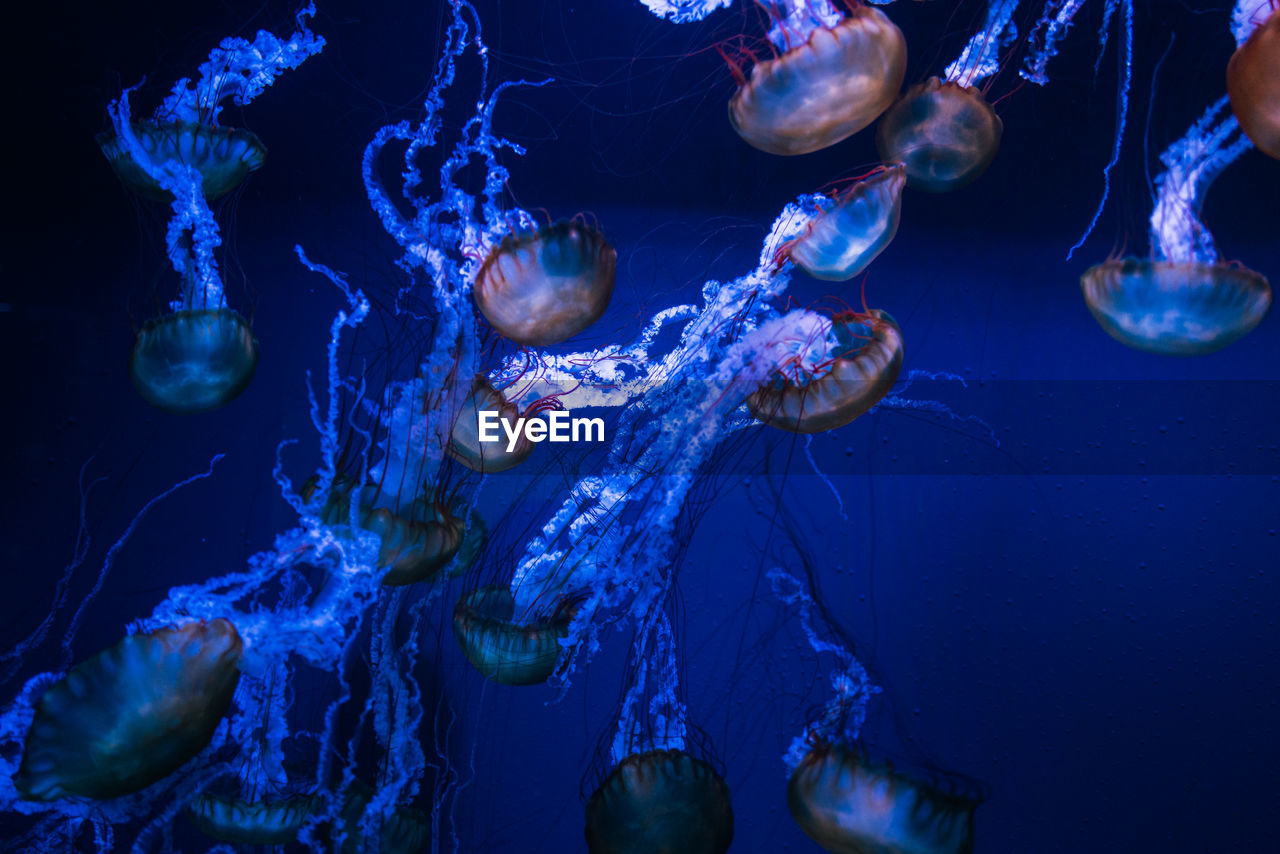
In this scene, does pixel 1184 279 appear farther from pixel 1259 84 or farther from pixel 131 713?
pixel 131 713

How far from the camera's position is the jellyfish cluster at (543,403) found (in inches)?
70.3

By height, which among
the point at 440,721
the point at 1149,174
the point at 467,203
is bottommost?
the point at 440,721

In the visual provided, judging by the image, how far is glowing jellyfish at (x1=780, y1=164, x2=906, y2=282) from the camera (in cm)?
192

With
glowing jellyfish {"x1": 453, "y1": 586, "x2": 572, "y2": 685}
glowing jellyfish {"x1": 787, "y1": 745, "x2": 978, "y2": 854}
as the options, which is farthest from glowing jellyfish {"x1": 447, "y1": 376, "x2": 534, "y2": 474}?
glowing jellyfish {"x1": 787, "y1": 745, "x2": 978, "y2": 854}

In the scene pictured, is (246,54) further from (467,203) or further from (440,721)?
(440,721)

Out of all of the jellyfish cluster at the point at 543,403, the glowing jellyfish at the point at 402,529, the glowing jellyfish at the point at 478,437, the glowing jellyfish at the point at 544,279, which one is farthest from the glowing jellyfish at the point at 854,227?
the glowing jellyfish at the point at 402,529

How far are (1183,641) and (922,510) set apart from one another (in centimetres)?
89

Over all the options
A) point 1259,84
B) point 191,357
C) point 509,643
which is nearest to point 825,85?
point 1259,84

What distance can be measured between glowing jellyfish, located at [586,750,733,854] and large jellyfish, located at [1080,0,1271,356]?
5.64 feet

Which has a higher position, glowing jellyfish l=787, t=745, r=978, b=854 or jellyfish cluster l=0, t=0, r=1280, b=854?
jellyfish cluster l=0, t=0, r=1280, b=854

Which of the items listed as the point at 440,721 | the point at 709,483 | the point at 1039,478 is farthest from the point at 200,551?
the point at 1039,478

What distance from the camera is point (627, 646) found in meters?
2.11

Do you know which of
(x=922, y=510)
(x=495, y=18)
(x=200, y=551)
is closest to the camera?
(x=495, y=18)

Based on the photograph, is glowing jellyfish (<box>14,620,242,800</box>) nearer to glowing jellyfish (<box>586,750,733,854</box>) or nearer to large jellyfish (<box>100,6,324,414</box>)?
large jellyfish (<box>100,6,324,414</box>)
